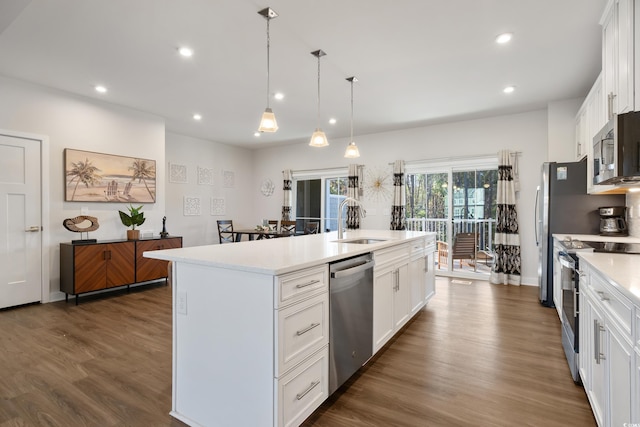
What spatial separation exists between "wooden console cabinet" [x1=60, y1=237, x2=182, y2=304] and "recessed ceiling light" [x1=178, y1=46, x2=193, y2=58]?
2.69m

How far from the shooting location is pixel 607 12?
97.3 inches

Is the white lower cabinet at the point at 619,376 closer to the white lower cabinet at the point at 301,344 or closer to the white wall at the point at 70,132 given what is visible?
the white lower cabinet at the point at 301,344

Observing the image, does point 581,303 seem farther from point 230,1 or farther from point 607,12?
point 230,1

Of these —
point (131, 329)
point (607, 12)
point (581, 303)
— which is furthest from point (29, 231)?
point (607, 12)

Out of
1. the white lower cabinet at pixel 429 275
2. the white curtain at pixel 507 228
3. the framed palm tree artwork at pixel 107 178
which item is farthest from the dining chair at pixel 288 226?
the white curtain at pixel 507 228

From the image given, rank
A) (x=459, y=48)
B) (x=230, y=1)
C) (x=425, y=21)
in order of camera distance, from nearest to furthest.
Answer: (x=230, y=1) < (x=425, y=21) < (x=459, y=48)

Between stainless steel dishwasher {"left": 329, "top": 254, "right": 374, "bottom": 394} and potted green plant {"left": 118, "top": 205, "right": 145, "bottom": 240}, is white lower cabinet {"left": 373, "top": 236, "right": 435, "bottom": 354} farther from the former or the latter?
potted green plant {"left": 118, "top": 205, "right": 145, "bottom": 240}

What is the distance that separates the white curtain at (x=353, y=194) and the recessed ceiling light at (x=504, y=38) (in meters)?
3.76

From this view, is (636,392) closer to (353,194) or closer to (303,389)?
(303,389)

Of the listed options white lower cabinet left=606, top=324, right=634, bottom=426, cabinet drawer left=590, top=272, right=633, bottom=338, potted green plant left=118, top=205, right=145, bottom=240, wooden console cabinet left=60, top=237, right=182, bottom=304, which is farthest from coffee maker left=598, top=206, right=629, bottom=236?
potted green plant left=118, top=205, right=145, bottom=240

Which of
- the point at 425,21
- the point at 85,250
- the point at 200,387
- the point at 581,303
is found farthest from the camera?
the point at 85,250

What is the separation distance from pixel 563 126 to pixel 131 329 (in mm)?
5890

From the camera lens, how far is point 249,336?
1624mm

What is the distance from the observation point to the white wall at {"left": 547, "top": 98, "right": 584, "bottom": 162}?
4.51 metres
